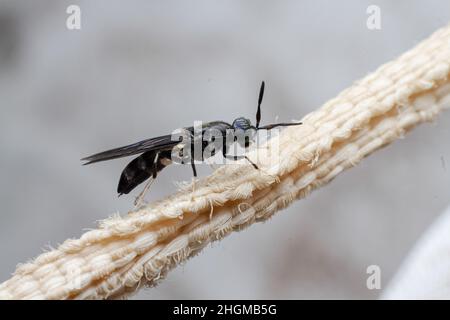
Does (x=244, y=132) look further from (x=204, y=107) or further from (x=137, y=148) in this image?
(x=204, y=107)

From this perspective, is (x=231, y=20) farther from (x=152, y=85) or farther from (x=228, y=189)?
(x=228, y=189)

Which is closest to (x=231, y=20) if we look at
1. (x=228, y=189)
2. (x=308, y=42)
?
(x=308, y=42)

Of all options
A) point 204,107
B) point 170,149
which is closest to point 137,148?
point 170,149

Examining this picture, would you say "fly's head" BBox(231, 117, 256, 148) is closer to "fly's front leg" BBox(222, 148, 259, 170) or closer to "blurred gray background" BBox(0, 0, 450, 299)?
"fly's front leg" BBox(222, 148, 259, 170)

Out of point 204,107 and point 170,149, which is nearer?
point 170,149

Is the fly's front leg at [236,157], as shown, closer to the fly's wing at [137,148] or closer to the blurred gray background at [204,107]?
the fly's wing at [137,148]
